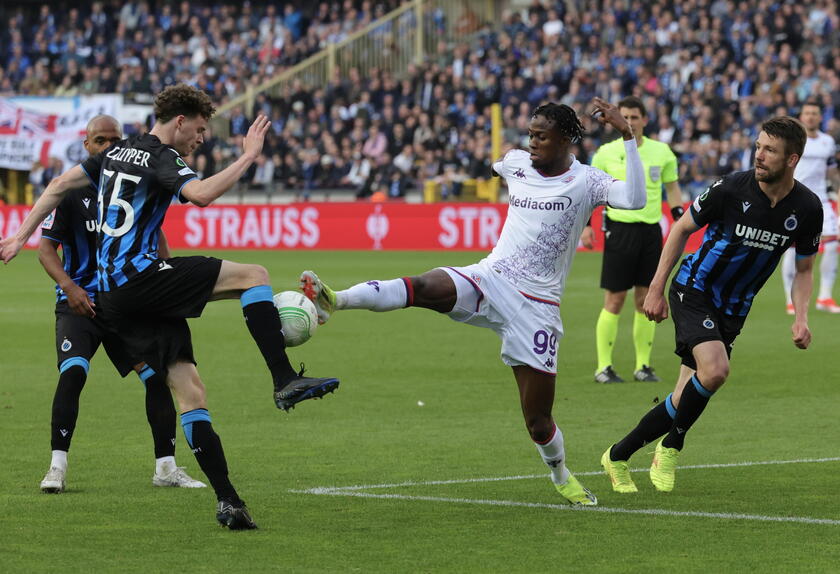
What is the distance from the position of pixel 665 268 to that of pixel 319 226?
24879 millimetres

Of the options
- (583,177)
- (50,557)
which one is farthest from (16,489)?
(583,177)

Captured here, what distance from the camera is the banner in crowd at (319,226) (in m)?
30.9

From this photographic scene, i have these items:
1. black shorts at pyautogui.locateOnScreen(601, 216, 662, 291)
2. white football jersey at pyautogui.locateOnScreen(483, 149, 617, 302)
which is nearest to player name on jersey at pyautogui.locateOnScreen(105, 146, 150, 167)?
white football jersey at pyautogui.locateOnScreen(483, 149, 617, 302)

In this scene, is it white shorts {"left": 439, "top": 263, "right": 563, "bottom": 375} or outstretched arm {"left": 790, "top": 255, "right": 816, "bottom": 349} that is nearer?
white shorts {"left": 439, "top": 263, "right": 563, "bottom": 375}

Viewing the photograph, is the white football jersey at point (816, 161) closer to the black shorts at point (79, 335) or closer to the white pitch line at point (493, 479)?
the white pitch line at point (493, 479)

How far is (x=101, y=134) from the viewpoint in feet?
26.2

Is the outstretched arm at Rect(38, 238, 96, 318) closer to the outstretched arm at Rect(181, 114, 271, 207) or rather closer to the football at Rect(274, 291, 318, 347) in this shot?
the football at Rect(274, 291, 318, 347)

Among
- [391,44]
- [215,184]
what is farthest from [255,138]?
[391,44]

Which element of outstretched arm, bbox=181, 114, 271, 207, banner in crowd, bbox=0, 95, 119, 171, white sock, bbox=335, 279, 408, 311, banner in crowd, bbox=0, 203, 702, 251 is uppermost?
outstretched arm, bbox=181, 114, 271, 207

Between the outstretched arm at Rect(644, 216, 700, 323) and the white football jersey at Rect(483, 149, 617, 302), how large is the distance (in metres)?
0.48

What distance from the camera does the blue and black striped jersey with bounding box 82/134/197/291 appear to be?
22.3 ft

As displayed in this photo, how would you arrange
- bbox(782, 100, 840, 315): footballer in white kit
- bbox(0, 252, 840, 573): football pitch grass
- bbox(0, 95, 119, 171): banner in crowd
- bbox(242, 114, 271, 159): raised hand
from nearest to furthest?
bbox(0, 252, 840, 573): football pitch grass, bbox(242, 114, 271, 159): raised hand, bbox(782, 100, 840, 315): footballer in white kit, bbox(0, 95, 119, 171): banner in crowd

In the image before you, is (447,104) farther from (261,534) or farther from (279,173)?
(261,534)

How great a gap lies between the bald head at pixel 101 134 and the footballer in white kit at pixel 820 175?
8924mm
